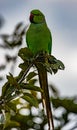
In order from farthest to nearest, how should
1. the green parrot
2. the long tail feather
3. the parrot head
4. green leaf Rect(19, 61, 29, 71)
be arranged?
1. the parrot head
2. the green parrot
3. the long tail feather
4. green leaf Rect(19, 61, 29, 71)

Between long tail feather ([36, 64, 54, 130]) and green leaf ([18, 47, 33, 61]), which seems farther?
long tail feather ([36, 64, 54, 130])

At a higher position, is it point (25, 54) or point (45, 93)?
point (25, 54)

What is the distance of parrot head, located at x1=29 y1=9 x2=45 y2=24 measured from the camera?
110 inches

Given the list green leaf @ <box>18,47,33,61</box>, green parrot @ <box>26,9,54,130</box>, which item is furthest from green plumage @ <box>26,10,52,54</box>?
green leaf @ <box>18,47,33,61</box>

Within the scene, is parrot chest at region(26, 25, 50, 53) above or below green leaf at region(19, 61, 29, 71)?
above

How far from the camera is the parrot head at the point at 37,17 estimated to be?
2.79m

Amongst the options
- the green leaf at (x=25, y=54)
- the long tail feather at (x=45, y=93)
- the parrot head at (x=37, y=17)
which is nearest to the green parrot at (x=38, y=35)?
the parrot head at (x=37, y=17)

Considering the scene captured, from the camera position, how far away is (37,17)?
112 inches

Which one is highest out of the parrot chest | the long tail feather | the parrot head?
the parrot head

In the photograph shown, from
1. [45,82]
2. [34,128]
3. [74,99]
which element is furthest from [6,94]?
[74,99]

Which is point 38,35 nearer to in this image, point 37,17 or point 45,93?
point 37,17

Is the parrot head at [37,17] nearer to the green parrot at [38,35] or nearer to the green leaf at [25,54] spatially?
the green parrot at [38,35]

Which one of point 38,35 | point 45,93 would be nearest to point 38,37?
point 38,35

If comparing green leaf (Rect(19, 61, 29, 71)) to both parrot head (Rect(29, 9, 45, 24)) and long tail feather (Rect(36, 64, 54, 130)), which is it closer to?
long tail feather (Rect(36, 64, 54, 130))
